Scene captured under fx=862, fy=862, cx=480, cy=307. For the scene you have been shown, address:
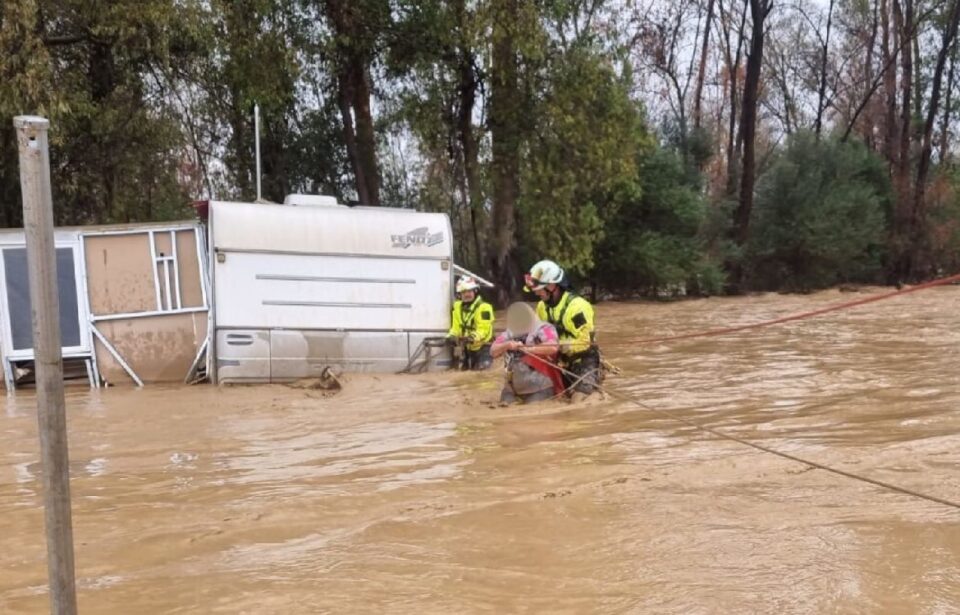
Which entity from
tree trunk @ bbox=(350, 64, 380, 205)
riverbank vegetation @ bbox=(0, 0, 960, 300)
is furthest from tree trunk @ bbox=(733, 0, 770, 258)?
tree trunk @ bbox=(350, 64, 380, 205)

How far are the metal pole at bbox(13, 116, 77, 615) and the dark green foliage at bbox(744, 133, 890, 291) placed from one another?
98.3 ft

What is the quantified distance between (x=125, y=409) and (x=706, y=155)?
953 inches

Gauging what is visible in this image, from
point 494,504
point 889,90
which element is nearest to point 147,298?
point 494,504

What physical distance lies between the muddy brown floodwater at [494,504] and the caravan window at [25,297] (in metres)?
1.05

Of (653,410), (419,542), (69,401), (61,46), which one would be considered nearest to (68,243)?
(69,401)

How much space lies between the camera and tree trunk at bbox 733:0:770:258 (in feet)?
95.0

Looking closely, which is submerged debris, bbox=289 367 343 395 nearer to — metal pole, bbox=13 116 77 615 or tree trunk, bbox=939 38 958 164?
metal pole, bbox=13 116 77 615

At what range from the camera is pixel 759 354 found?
43.0 feet

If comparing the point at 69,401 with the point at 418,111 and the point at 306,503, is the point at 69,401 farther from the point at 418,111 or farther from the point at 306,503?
the point at 418,111

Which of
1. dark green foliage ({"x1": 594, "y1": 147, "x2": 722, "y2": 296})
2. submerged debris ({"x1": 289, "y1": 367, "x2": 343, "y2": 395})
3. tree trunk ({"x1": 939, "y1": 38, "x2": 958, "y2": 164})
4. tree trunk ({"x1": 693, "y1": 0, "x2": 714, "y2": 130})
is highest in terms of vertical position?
tree trunk ({"x1": 693, "y1": 0, "x2": 714, "y2": 130})

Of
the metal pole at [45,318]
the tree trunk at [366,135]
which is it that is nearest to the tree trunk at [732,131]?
the tree trunk at [366,135]

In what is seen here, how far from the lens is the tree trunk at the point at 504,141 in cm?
1753

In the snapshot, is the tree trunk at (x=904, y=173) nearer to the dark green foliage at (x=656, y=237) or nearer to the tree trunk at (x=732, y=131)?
the tree trunk at (x=732, y=131)

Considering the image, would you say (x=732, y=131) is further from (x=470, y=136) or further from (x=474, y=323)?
(x=474, y=323)
